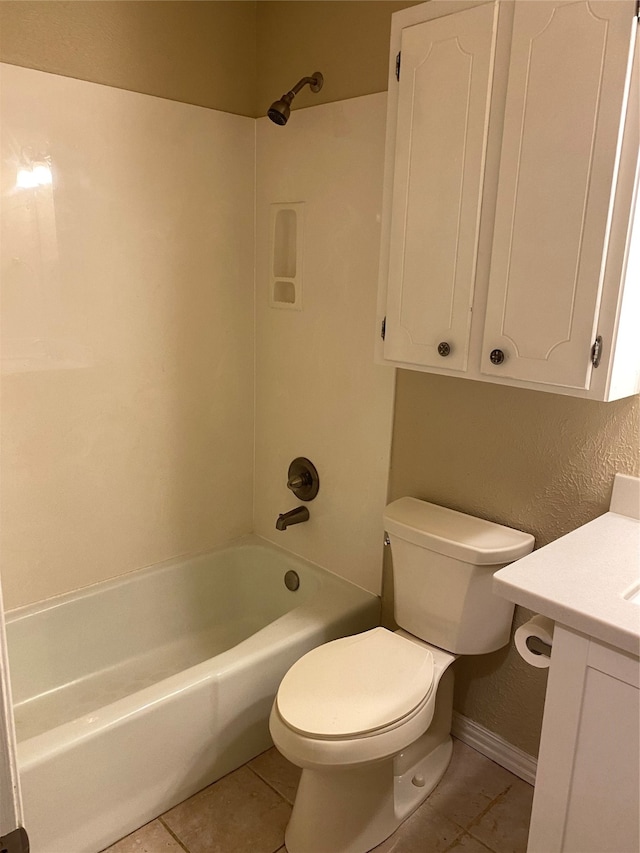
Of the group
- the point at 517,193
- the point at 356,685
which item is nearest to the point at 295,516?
the point at 356,685

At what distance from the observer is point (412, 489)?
2043mm

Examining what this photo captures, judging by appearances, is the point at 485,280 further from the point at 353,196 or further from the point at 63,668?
the point at 63,668

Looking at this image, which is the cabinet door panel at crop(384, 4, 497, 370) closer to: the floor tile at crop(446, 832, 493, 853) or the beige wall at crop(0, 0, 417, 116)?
the beige wall at crop(0, 0, 417, 116)

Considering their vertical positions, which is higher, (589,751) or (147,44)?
(147,44)

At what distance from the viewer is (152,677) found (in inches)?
85.9

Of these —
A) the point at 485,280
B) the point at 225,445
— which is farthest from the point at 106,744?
the point at 485,280

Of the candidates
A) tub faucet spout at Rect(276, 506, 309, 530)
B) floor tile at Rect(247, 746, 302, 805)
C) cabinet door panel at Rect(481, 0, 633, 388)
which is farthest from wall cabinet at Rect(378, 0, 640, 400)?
floor tile at Rect(247, 746, 302, 805)

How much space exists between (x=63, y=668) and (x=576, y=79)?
2175 millimetres

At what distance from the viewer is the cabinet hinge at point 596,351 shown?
1322 mm

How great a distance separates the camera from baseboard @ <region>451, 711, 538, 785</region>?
189 centimetres

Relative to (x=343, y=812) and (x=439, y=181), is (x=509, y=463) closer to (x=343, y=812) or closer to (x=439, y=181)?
(x=439, y=181)

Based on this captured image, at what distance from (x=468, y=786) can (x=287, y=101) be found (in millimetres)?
2103

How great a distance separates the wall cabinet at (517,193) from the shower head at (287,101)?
41 centimetres

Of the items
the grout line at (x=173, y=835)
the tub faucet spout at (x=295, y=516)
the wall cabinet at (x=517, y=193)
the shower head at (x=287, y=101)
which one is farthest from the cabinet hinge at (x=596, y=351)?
the grout line at (x=173, y=835)
